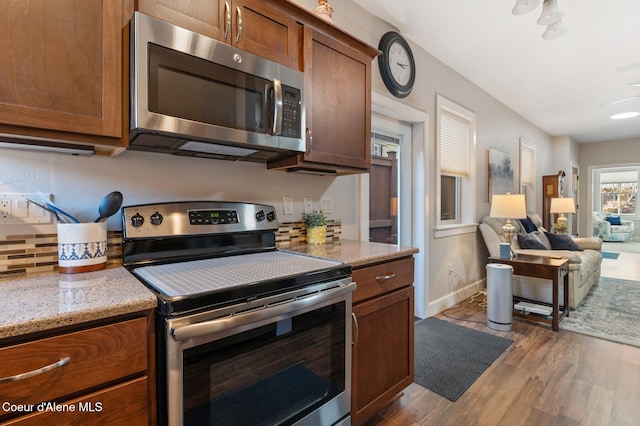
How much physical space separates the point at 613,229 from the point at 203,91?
1207 cm

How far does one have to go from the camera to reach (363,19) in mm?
2412

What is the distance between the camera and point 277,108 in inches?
54.0

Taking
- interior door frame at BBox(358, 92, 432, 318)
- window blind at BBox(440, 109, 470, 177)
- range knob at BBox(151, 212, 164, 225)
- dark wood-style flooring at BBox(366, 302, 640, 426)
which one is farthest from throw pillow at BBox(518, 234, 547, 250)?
range knob at BBox(151, 212, 164, 225)

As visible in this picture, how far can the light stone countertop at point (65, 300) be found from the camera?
0.70 meters

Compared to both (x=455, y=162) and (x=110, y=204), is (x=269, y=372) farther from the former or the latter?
(x=455, y=162)

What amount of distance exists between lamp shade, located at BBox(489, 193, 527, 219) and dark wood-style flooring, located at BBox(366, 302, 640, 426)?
1.26m

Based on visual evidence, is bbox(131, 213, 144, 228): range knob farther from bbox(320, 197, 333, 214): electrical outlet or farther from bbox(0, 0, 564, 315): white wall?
bbox(320, 197, 333, 214): electrical outlet

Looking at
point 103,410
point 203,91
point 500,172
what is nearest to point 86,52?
point 203,91

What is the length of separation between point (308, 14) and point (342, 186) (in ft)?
3.56

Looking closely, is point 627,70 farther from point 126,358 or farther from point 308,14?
point 126,358

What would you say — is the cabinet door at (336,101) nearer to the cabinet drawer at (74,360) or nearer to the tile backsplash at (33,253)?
the tile backsplash at (33,253)

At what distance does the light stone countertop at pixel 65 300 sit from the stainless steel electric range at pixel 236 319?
6 cm

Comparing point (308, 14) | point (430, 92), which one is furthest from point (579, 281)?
point (308, 14)

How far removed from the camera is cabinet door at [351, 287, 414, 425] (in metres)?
1.46
